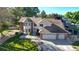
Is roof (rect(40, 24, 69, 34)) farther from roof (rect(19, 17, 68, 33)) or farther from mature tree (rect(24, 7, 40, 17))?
mature tree (rect(24, 7, 40, 17))

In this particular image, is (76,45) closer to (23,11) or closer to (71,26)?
(71,26)

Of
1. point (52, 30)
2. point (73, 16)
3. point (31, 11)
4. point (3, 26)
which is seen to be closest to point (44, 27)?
point (52, 30)

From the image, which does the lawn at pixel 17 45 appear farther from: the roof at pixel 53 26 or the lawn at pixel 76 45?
the lawn at pixel 76 45

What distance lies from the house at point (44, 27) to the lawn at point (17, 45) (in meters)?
0.11

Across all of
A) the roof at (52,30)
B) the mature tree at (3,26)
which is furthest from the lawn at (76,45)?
the mature tree at (3,26)

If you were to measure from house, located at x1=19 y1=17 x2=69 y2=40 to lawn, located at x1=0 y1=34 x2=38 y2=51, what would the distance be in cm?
11

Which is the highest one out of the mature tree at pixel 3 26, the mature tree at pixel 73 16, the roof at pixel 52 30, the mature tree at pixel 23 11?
the mature tree at pixel 23 11

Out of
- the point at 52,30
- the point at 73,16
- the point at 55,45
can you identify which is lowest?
the point at 55,45

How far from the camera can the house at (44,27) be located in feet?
11.2

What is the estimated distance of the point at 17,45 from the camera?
11.2 feet

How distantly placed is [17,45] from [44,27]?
357mm
